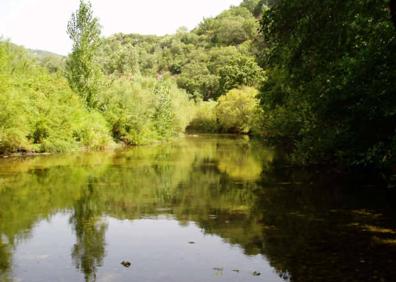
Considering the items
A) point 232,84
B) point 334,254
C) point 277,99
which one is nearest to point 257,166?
point 277,99

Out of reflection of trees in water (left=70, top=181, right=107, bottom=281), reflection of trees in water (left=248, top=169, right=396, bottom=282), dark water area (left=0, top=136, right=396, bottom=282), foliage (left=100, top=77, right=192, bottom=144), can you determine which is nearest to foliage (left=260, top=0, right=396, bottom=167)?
reflection of trees in water (left=248, top=169, right=396, bottom=282)

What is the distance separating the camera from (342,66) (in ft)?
61.8

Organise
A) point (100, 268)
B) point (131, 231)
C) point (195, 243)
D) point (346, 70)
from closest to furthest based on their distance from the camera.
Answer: point (100, 268)
point (195, 243)
point (131, 231)
point (346, 70)

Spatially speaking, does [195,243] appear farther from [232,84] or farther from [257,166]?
[232,84]

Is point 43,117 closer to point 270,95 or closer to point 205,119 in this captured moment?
point 270,95

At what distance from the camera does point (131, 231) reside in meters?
15.9

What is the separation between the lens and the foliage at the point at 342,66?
12.8 metres

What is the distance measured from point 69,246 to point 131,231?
A: 2.58m

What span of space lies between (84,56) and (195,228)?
143 feet

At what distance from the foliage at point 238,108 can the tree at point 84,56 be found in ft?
115

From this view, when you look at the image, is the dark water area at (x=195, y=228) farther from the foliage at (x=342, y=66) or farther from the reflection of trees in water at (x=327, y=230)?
the foliage at (x=342, y=66)

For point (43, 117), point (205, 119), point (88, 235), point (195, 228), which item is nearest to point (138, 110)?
point (43, 117)

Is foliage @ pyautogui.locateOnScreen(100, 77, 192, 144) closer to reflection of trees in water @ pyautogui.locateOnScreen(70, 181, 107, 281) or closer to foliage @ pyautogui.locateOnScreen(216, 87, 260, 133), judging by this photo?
foliage @ pyautogui.locateOnScreen(216, 87, 260, 133)

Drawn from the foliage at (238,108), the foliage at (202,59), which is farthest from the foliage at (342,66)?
the foliage at (238,108)
